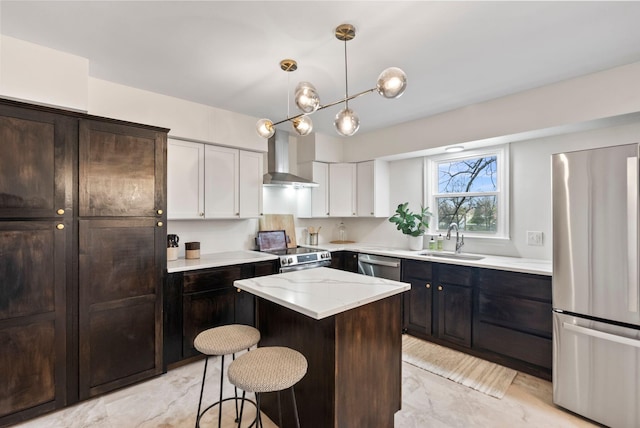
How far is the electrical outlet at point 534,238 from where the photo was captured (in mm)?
3018

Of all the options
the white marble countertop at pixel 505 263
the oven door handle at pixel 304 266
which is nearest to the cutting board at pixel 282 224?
the oven door handle at pixel 304 266

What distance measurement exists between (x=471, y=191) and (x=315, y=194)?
1.99 m

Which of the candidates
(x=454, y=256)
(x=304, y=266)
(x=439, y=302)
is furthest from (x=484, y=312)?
(x=304, y=266)

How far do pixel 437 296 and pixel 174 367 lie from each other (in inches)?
104

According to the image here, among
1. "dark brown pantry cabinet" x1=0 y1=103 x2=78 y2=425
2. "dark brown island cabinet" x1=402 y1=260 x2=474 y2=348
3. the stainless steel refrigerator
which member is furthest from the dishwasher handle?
"dark brown pantry cabinet" x1=0 y1=103 x2=78 y2=425

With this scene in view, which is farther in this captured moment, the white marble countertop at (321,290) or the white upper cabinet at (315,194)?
the white upper cabinet at (315,194)

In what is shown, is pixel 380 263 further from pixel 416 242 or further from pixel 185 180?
pixel 185 180

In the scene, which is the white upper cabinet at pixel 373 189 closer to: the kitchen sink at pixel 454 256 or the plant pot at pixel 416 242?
the plant pot at pixel 416 242

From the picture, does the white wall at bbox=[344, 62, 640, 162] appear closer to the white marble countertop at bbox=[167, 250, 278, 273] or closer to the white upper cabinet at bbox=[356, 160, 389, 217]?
the white upper cabinet at bbox=[356, 160, 389, 217]

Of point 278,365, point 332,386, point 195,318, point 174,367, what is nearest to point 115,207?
point 195,318

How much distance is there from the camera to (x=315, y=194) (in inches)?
167

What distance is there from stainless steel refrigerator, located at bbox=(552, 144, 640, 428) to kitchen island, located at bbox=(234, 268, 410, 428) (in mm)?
1204

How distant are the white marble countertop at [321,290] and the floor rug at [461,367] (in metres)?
1.32

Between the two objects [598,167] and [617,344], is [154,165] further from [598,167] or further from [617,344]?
[617,344]
